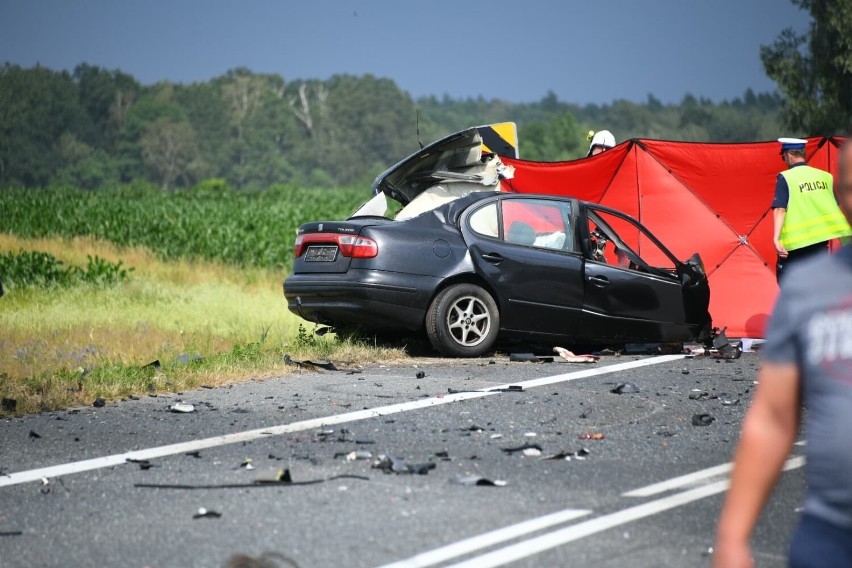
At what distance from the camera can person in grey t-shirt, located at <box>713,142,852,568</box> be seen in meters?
2.73

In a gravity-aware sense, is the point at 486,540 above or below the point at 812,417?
below

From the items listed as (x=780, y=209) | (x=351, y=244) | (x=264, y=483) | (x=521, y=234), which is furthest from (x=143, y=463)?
(x=780, y=209)

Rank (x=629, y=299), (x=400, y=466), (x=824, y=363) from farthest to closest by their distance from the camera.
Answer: (x=629, y=299)
(x=400, y=466)
(x=824, y=363)

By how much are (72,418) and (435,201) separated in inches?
215

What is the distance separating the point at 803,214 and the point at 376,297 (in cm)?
400

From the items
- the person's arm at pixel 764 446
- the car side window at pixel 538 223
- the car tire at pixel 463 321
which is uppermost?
the car side window at pixel 538 223

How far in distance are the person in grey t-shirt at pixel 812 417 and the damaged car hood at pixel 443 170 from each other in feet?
34.0

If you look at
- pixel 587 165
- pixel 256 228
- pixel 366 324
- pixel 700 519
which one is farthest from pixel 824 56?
pixel 700 519

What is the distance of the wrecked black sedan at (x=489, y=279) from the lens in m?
11.9

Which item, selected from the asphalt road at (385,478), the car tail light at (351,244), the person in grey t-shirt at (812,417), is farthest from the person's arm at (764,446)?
the car tail light at (351,244)

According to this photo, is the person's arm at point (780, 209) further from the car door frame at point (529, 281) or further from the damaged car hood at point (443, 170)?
the damaged car hood at point (443, 170)

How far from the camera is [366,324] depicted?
12.1m

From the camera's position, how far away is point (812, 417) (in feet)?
9.28

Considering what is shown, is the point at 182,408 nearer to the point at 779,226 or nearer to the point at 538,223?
the point at 538,223
